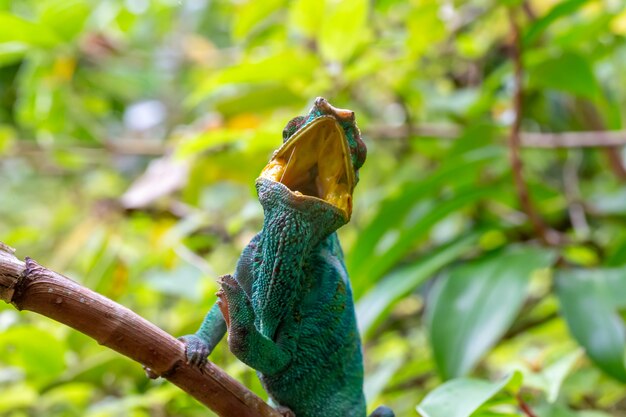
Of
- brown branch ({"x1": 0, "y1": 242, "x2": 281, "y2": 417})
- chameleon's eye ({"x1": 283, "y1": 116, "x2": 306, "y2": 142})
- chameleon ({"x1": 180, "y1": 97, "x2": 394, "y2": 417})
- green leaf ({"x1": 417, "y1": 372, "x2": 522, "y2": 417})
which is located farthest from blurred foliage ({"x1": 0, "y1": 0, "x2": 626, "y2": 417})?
chameleon's eye ({"x1": 283, "y1": 116, "x2": 306, "y2": 142})

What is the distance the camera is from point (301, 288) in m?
0.90

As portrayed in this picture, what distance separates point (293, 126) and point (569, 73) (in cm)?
102

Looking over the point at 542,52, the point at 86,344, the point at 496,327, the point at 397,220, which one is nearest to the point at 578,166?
→ the point at 542,52

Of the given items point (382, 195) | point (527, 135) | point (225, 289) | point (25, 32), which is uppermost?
point (25, 32)

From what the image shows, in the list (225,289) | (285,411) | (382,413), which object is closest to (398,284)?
(382,413)

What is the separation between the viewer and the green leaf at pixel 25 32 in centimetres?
179

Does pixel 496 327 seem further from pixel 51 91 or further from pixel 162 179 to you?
pixel 51 91

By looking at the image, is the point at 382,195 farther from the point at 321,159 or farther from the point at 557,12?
the point at 321,159

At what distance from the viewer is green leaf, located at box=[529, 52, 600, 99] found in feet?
5.36

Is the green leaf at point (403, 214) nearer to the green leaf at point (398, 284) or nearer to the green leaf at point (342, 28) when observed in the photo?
the green leaf at point (398, 284)

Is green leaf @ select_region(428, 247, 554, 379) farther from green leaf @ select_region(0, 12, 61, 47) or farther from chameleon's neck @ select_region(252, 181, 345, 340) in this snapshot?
green leaf @ select_region(0, 12, 61, 47)

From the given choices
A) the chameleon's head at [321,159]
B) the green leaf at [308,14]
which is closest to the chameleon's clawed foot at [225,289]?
the chameleon's head at [321,159]

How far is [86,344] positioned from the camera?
173 centimetres

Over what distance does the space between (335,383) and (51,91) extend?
164 cm
